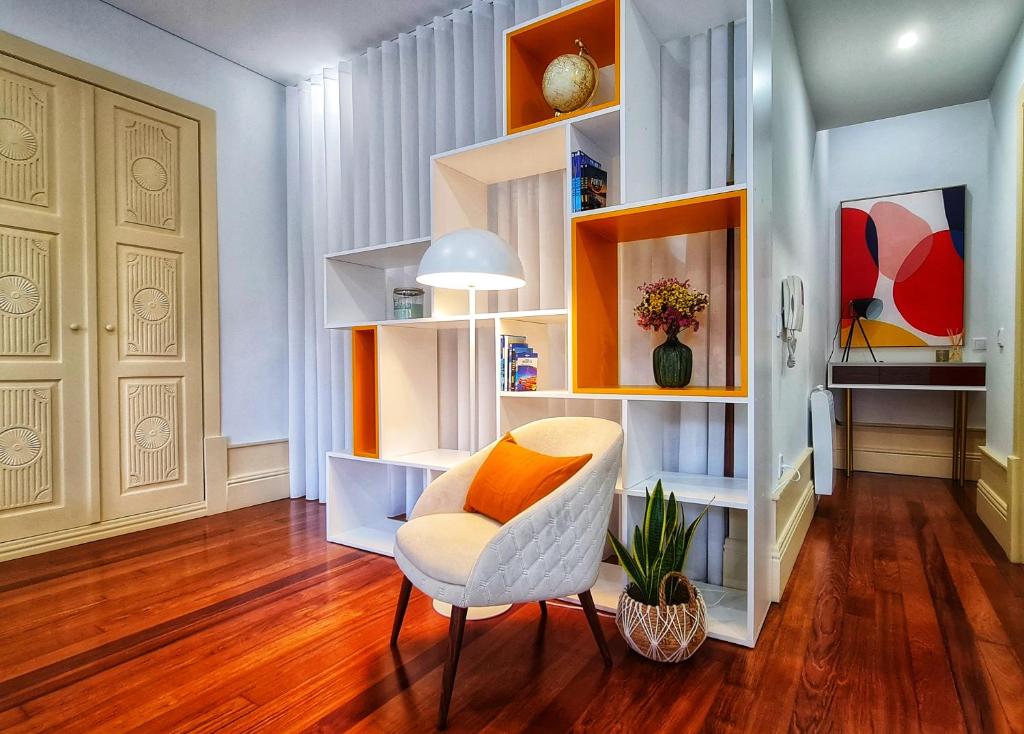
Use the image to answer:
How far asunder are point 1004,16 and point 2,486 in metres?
5.17

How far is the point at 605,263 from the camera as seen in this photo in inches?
93.5

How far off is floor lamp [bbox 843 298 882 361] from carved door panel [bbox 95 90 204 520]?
4.70 metres

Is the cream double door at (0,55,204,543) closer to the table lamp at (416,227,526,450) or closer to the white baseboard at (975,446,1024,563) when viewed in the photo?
the table lamp at (416,227,526,450)

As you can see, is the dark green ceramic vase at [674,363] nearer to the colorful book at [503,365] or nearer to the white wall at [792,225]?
the white wall at [792,225]

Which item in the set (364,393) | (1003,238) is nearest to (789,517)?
(1003,238)

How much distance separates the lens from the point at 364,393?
9.43ft

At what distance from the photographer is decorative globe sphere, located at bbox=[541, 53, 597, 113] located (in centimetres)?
228

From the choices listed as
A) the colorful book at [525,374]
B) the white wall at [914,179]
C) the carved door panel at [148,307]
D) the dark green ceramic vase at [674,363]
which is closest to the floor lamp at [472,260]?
the colorful book at [525,374]

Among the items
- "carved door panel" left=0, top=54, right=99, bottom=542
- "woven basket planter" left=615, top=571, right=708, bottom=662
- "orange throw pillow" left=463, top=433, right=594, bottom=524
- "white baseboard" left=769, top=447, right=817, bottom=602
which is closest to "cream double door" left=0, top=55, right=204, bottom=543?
"carved door panel" left=0, top=54, right=99, bottom=542

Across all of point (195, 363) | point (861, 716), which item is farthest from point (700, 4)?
point (195, 363)

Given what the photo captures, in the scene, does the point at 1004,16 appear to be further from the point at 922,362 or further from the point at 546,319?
the point at 546,319

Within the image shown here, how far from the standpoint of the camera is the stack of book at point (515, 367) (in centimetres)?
235

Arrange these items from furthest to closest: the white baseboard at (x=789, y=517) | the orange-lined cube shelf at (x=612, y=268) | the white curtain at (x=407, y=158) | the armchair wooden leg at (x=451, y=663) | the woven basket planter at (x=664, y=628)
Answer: the white curtain at (x=407, y=158), the white baseboard at (x=789, y=517), the orange-lined cube shelf at (x=612, y=268), the woven basket planter at (x=664, y=628), the armchair wooden leg at (x=451, y=663)

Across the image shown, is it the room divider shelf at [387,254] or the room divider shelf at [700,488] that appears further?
the room divider shelf at [387,254]
